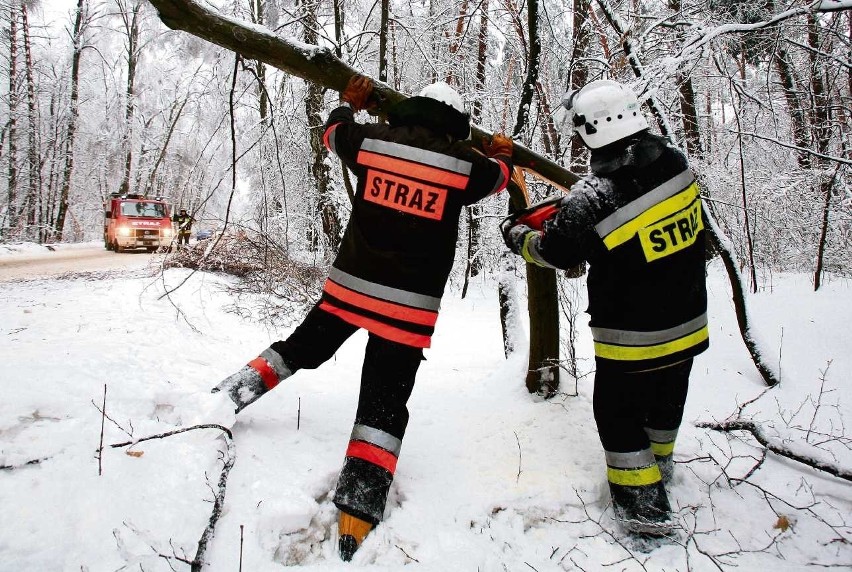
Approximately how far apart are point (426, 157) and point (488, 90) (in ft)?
22.9

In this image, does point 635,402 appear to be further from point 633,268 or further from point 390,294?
point 390,294

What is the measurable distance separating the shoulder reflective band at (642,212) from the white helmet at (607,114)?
28 cm

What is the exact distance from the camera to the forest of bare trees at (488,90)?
9.84 feet

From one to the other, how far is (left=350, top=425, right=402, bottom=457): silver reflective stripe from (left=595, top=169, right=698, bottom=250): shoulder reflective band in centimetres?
121

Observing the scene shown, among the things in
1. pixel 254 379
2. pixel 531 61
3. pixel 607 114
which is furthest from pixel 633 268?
pixel 531 61

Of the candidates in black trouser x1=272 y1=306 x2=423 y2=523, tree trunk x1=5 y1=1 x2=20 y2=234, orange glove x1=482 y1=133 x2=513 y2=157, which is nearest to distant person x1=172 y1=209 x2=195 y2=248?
black trouser x1=272 y1=306 x2=423 y2=523

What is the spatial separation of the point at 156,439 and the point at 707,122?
943cm

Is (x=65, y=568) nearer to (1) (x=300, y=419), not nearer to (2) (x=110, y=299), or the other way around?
(1) (x=300, y=419)

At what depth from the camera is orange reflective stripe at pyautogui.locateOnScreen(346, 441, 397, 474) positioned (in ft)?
5.75

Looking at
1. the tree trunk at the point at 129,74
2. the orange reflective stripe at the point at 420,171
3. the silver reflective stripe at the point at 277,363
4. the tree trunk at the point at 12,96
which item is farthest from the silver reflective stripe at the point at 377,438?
the tree trunk at the point at 129,74

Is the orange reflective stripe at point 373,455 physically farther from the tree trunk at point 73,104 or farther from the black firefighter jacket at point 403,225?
the tree trunk at point 73,104

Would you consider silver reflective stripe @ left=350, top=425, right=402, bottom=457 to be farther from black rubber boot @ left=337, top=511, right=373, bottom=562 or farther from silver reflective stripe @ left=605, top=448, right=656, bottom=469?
silver reflective stripe @ left=605, top=448, right=656, bottom=469

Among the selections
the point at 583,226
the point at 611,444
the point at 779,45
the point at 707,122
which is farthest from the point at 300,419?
the point at 707,122

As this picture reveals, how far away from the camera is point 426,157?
1.91 metres
